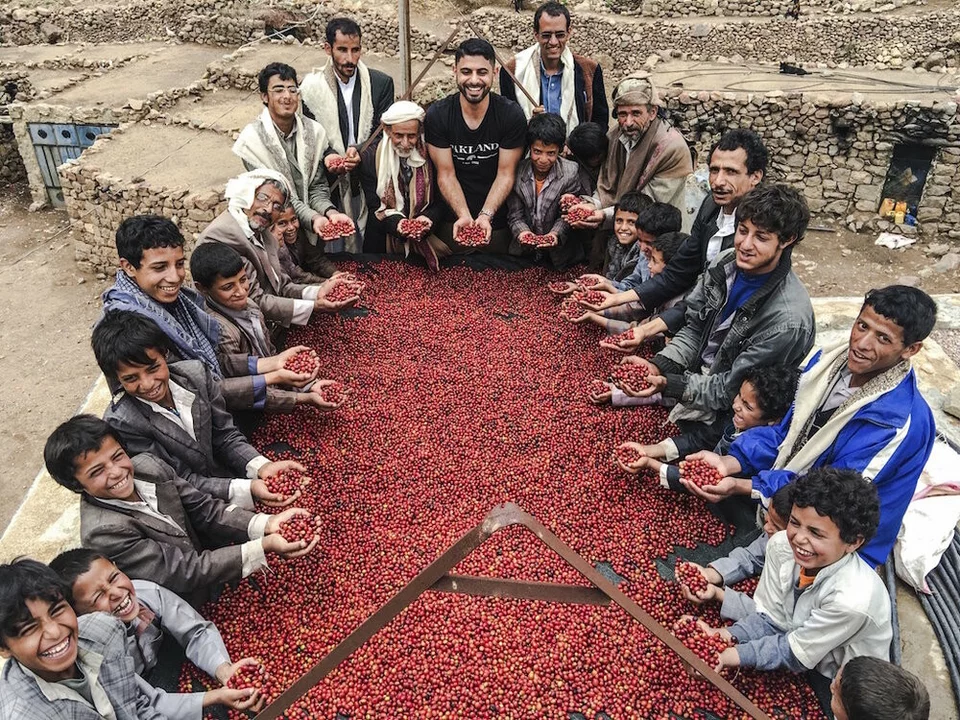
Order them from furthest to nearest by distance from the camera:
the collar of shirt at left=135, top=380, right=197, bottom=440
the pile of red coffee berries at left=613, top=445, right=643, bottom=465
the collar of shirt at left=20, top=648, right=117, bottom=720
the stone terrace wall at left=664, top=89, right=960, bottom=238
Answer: the stone terrace wall at left=664, top=89, right=960, bottom=238, the pile of red coffee berries at left=613, top=445, right=643, bottom=465, the collar of shirt at left=135, top=380, right=197, bottom=440, the collar of shirt at left=20, top=648, right=117, bottom=720

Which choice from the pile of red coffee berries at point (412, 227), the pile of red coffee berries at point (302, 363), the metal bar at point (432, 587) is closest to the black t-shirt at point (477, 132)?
the pile of red coffee berries at point (412, 227)

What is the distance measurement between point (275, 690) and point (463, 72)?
141 inches

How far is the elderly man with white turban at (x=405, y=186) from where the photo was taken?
13.8 ft

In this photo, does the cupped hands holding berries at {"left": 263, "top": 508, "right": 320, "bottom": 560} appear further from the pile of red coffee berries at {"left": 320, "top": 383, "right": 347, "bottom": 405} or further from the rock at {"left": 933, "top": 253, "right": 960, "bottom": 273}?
the rock at {"left": 933, "top": 253, "right": 960, "bottom": 273}

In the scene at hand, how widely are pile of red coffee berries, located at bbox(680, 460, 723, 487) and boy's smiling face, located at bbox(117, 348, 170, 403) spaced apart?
6.82 feet

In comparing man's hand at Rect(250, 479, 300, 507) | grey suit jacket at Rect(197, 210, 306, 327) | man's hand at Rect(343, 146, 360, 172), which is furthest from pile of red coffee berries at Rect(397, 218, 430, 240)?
man's hand at Rect(250, 479, 300, 507)

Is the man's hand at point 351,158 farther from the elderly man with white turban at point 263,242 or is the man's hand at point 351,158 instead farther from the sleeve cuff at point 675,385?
the sleeve cuff at point 675,385

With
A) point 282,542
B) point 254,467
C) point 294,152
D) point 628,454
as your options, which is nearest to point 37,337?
point 294,152

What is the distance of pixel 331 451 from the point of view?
124 inches

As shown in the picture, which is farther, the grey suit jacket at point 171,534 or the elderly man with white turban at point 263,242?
the elderly man with white turban at point 263,242

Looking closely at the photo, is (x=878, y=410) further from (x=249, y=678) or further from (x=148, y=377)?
(x=148, y=377)

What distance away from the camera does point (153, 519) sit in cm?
230

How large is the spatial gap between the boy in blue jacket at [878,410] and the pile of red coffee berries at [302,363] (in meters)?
2.09

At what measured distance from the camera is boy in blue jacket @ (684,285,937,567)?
7.50ft
